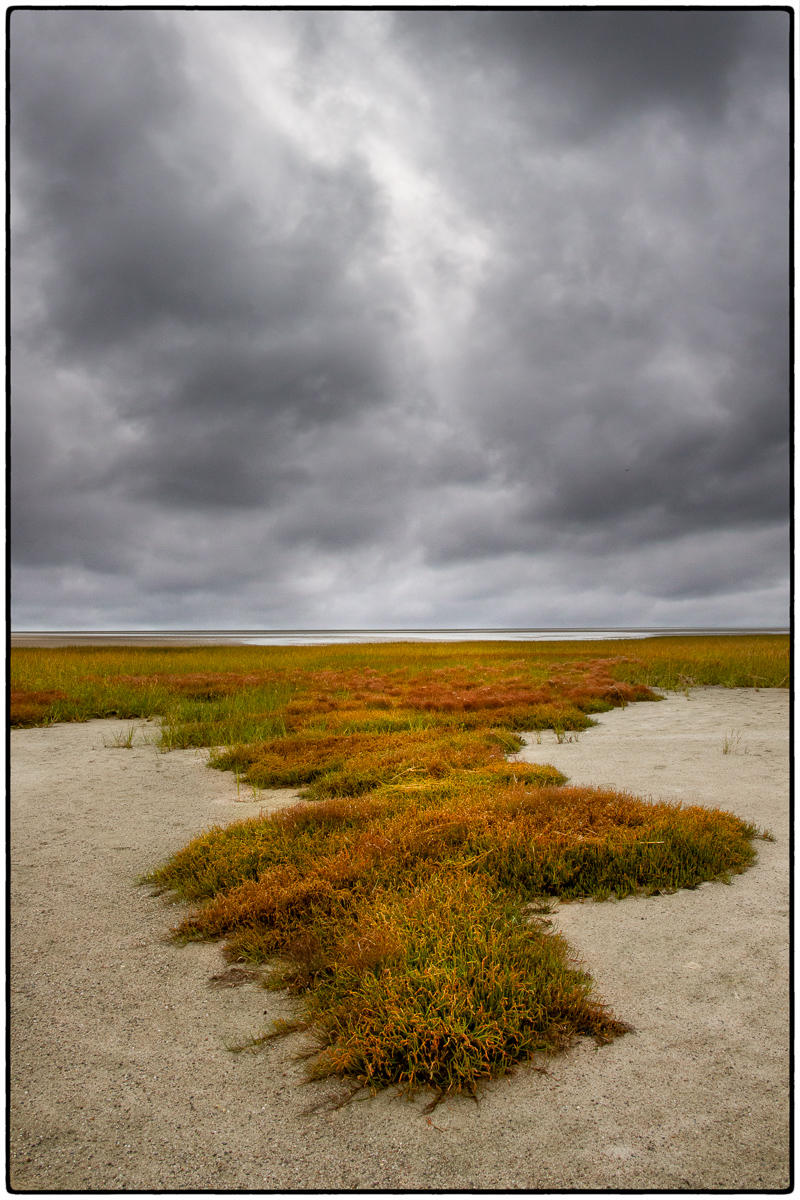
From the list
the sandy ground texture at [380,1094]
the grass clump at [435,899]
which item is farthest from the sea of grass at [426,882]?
the sandy ground texture at [380,1094]

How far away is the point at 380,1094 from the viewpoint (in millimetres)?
3461

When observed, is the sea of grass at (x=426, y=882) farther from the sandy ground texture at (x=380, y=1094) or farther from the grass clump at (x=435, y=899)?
the sandy ground texture at (x=380, y=1094)

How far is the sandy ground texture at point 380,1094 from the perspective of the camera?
2.99 m

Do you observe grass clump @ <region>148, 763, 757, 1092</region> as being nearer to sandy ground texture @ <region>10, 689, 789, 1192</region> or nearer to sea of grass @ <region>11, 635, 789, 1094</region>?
sea of grass @ <region>11, 635, 789, 1094</region>

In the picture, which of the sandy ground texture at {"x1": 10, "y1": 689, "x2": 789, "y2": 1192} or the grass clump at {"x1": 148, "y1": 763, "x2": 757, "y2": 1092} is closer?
the sandy ground texture at {"x1": 10, "y1": 689, "x2": 789, "y2": 1192}

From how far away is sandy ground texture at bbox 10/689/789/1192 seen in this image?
9.80ft

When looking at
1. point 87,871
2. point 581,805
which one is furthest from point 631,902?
point 87,871

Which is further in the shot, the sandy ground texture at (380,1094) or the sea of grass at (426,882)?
the sea of grass at (426,882)

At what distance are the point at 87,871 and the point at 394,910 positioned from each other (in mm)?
3823

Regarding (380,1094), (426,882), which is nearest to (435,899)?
(426,882)

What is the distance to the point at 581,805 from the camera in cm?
777

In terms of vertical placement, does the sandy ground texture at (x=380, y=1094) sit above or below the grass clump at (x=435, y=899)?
below

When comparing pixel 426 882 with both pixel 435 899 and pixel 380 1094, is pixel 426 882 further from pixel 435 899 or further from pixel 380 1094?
pixel 380 1094

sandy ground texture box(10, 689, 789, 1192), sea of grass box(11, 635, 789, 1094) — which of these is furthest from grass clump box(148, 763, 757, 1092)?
sandy ground texture box(10, 689, 789, 1192)
